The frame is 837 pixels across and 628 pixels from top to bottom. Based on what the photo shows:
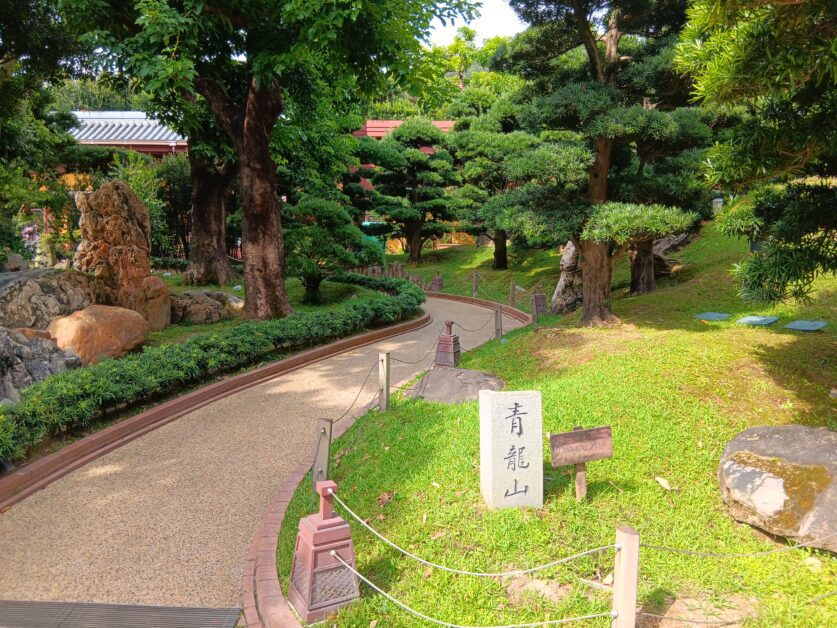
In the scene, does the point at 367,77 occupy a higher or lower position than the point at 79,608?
higher

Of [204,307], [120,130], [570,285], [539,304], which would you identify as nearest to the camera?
[204,307]

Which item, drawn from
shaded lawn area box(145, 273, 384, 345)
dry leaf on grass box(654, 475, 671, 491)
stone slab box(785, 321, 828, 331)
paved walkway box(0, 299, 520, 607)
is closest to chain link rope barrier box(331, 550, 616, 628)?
paved walkway box(0, 299, 520, 607)

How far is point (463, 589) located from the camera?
14.7ft

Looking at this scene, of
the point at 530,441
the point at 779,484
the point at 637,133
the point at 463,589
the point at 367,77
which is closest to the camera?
the point at 463,589

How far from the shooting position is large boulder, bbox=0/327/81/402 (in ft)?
27.3

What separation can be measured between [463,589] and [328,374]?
7644 mm

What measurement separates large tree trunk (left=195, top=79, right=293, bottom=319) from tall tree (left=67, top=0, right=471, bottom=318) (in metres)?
0.02

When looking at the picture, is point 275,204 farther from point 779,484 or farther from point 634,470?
point 779,484

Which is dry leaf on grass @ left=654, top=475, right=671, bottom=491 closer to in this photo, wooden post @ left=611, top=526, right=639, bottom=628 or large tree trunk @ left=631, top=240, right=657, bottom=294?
wooden post @ left=611, top=526, right=639, bottom=628

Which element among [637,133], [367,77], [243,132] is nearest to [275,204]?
[243,132]

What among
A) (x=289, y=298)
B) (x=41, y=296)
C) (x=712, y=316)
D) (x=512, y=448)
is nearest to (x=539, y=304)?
(x=712, y=316)

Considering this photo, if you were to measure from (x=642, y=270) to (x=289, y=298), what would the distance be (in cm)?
1056

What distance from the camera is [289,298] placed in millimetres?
18750

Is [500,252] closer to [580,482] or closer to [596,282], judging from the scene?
[596,282]
